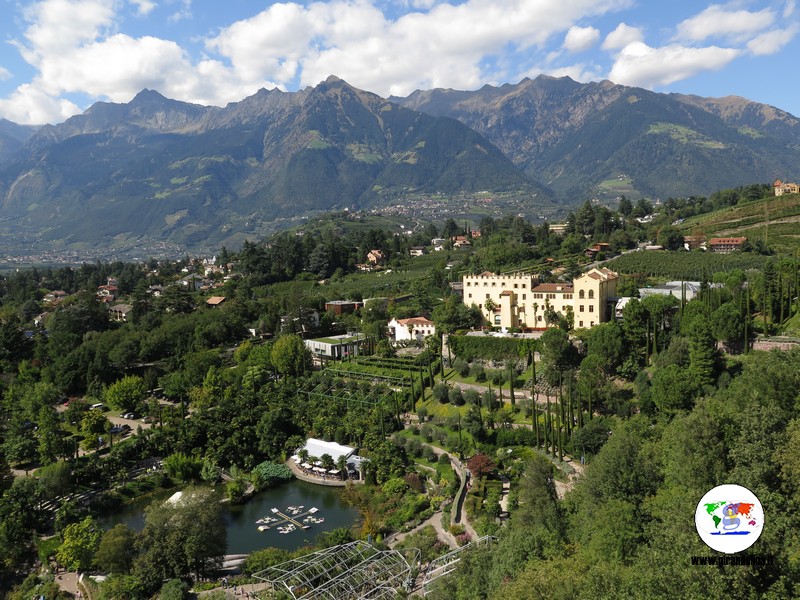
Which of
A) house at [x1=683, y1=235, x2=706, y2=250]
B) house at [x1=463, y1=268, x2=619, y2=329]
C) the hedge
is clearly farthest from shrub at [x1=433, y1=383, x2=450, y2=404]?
house at [x1=683, y1=235, x2=706, y2=250]

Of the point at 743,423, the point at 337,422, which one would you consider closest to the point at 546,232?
the point at 337,422

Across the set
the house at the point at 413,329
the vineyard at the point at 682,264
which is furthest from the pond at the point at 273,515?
the vineyard at the point at 682,264

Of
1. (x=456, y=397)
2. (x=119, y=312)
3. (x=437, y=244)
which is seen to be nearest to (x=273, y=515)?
(x=456, y=397)

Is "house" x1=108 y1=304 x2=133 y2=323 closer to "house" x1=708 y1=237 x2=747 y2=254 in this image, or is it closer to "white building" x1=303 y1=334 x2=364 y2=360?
"white building" x1=303 y1=334 x2=364 y2=360

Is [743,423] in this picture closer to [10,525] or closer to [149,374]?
[10,525]

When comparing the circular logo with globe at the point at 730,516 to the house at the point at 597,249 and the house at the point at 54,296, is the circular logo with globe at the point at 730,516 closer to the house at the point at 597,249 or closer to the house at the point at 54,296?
the house at the point at 597,249

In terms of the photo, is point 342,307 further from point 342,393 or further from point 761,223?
point 761,223
